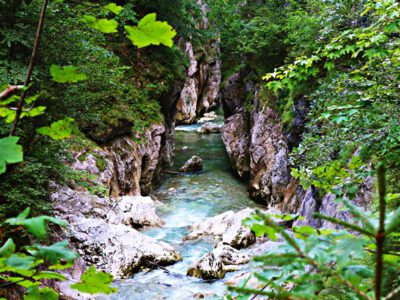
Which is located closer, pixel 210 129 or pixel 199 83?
pixel 210 129

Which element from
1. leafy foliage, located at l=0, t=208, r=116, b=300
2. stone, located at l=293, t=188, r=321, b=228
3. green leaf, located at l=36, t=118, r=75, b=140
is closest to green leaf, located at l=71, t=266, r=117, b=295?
leafy foliage, located at l=0, t=208, r=116, b=300

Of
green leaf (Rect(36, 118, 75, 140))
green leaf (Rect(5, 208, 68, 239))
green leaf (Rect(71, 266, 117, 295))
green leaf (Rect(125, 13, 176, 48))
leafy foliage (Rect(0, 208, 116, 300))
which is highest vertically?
green leaf (Rect(125, 13, 176, 48))

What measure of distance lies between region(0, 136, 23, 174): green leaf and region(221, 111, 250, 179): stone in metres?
14.2

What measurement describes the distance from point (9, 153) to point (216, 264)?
693cm

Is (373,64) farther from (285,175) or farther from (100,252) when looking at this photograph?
(285,175)

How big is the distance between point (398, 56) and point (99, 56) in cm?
595

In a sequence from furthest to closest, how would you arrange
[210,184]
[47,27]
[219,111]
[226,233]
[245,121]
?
[219,111], [245,121], [210,184], [226,233], [47,27]

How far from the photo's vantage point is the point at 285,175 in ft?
35.0

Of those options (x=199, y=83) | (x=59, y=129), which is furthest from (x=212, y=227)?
(x=199, y=83)

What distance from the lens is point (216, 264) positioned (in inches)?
282

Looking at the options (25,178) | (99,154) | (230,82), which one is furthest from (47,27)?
(230,82)

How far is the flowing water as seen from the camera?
6.55 meters

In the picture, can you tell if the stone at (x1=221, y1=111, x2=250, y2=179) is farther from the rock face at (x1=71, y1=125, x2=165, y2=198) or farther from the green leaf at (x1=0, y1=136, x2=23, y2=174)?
the green leaf at (x1=0, y1=136, x2=23, y2=174)

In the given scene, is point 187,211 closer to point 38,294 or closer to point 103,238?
point 103,238
